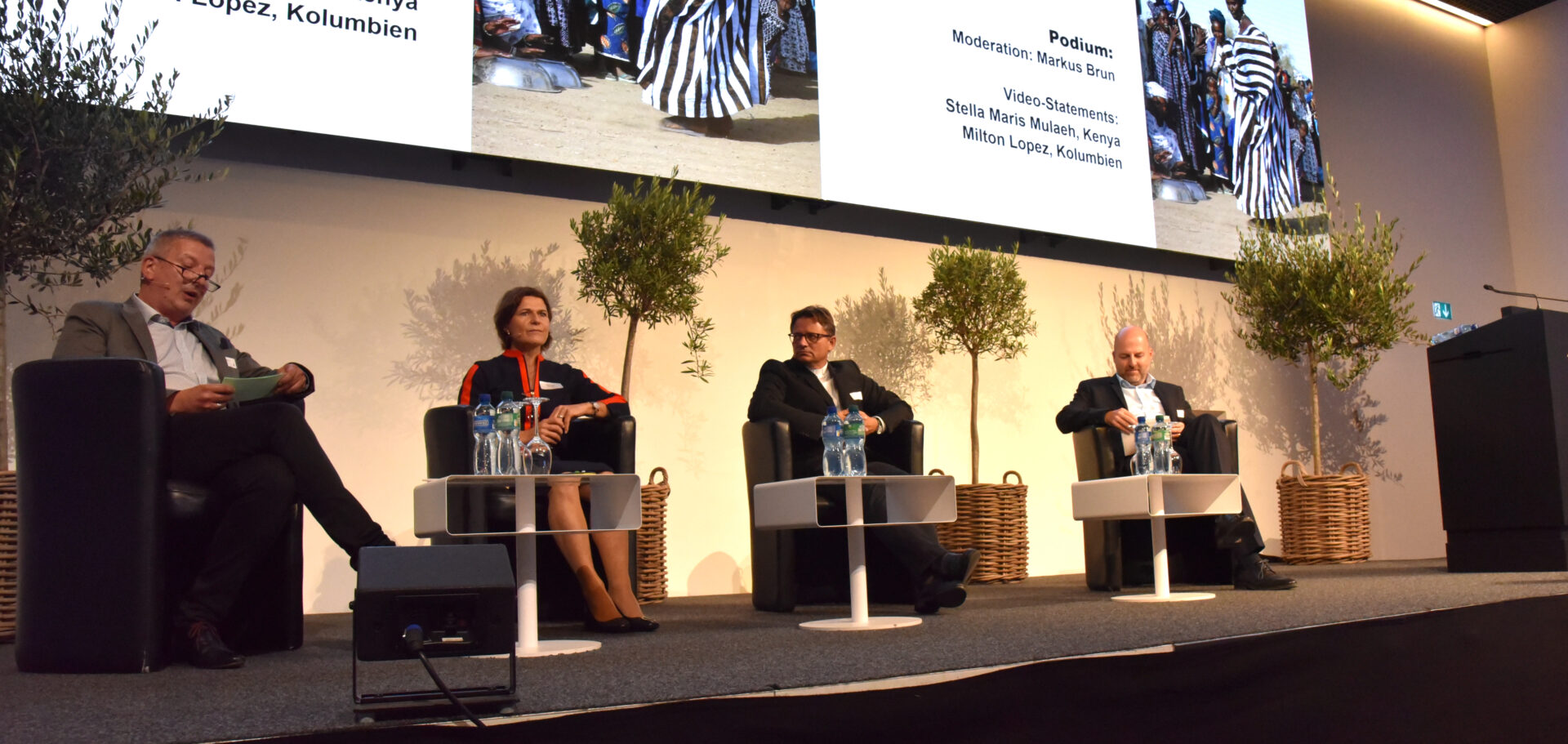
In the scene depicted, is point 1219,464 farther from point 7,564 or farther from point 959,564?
point 7,564

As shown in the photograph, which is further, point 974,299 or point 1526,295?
point 1526,295

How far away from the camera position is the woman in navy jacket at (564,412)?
10.1 ft

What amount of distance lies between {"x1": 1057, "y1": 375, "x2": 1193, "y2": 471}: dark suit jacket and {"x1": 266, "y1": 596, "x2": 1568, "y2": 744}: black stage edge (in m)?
2.04

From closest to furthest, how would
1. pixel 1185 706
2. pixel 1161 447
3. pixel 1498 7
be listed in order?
pixel 1185 706, pixel 1161 447, pixel 1498 7

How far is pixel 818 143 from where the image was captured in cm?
496

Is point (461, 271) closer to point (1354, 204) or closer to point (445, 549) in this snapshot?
point (445, 549)

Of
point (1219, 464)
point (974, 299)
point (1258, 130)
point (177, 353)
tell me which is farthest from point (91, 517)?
point (1258, 130)

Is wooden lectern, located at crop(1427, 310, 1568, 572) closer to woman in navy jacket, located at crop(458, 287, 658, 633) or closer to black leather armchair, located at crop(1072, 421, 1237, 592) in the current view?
black leather armchair, located at crop(1072, 421, 1237, 592)

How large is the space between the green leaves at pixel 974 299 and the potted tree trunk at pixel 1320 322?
1580 mm

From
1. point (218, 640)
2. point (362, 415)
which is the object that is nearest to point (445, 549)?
point (218, 640)

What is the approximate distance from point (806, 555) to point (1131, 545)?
1.26m

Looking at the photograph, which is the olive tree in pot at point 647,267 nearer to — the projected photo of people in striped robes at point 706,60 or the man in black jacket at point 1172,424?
the projected photo of people in striped robes at point 706,60

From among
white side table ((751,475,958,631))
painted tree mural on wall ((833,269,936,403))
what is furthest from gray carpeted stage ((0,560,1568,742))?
painted tree mural on wall ((833,269,936,403))

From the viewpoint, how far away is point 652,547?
4.20 m
